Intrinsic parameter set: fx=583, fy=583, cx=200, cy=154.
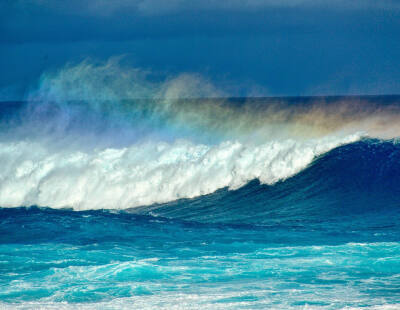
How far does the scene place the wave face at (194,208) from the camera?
11.1 metres

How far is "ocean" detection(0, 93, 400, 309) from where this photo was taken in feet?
36.2

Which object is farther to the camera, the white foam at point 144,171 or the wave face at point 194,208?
the white foam at point 144,171

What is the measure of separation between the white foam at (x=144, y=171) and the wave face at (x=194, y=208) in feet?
0.23

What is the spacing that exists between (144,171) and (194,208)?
4.09 meters

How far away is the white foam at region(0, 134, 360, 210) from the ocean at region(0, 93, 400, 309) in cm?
7

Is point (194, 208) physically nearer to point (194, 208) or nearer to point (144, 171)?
point (194, 208)

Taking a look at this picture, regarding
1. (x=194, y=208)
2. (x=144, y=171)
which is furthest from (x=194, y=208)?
(x=144, y=171)

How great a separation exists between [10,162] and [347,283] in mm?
17707

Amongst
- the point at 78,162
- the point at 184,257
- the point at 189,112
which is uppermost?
the point at 189,112

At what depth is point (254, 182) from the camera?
69.7 ft

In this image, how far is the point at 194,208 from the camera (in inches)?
744

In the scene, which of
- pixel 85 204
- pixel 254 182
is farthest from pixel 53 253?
pixel 254 182

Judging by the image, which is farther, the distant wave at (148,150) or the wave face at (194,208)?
the distant wave at (148,150)

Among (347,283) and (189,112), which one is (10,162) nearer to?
(189,112)
